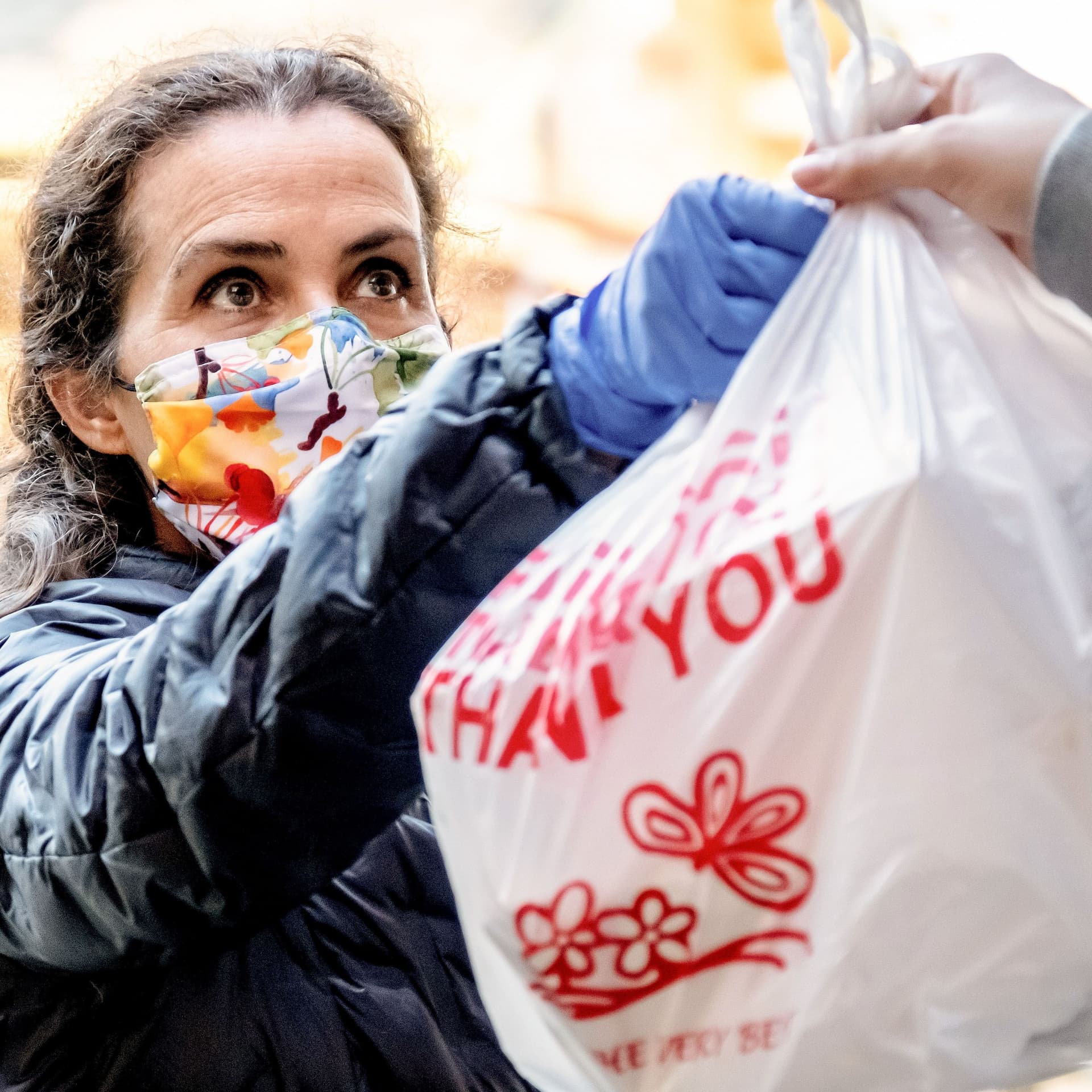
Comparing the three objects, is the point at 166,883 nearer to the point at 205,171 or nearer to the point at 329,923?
the point at 329,923

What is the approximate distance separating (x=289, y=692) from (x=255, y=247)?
2.02ft

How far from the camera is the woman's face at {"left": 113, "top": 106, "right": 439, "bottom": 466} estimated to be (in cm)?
119

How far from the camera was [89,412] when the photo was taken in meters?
1.32

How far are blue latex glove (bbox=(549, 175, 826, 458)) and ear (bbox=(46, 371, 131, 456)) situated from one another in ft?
2.54

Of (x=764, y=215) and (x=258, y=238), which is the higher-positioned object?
(x=764, y=215)

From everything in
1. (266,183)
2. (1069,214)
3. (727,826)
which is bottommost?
(727,826)

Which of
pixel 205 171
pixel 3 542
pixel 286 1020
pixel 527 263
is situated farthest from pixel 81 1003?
pixel 527 263

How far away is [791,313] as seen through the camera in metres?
0.62

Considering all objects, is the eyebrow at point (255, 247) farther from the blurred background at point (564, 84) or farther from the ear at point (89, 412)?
the blurred background at point (564, 84)

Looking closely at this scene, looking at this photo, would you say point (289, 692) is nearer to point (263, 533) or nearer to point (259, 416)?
point (263, 533)

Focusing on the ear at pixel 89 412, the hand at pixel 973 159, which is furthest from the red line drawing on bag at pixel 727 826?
the ear at pixel 89 412

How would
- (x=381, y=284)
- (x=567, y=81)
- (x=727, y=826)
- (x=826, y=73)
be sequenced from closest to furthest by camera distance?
(x=727, y=826) < (x=826, y=73) < (x=381, y=284) < (x=567, y=81)

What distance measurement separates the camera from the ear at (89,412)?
1292mm

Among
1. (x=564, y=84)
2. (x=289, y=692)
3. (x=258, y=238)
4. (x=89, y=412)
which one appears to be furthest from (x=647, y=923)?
(x=564, y=84)
